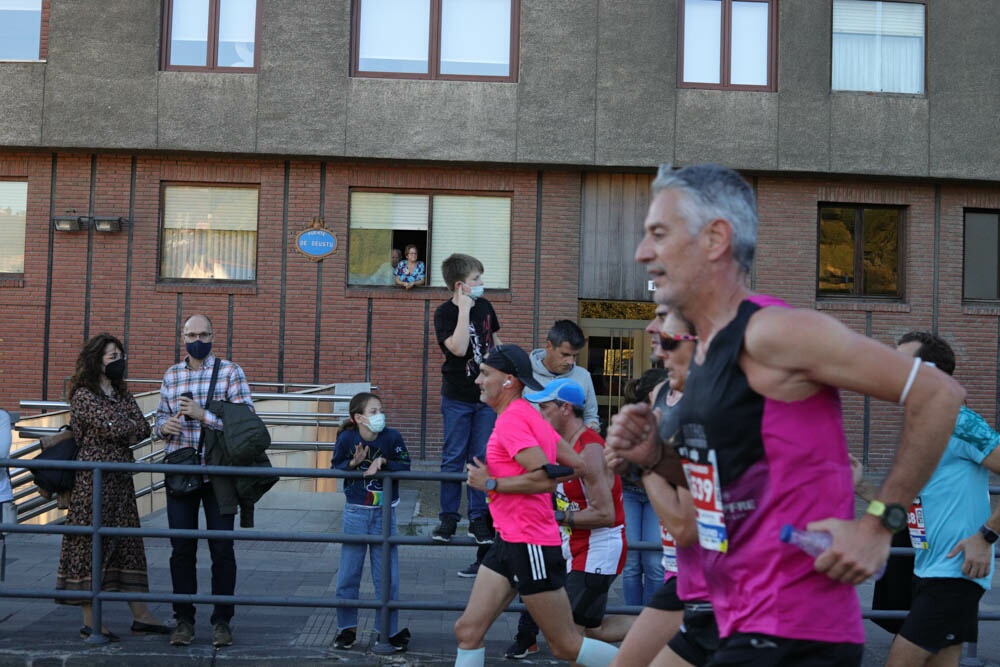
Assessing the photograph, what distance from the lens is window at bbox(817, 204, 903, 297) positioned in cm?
1875

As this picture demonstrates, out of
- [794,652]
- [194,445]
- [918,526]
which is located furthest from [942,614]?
[194,445]

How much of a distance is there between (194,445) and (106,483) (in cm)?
64

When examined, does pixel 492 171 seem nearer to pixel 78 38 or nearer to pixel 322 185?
pixel 322 185

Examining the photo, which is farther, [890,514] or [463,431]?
[463,431]

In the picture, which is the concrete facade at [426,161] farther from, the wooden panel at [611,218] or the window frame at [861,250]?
the window frame at [861,250]

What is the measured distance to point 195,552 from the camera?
718 cm

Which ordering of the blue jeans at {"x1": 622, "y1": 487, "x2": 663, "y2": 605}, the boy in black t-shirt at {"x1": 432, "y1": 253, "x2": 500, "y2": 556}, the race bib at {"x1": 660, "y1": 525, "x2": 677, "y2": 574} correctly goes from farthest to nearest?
1. the boy in black t-shirt at {"x1": 432, "y1": 253, "x2": 500, "y2": 556}
2. the blue jeans at {"x1": 622, "y1": 487, "x2": 663, "y2": 605}
3. the race bib at {"x1": 660, "y1": 525, "x2": 677, "y2": 574}

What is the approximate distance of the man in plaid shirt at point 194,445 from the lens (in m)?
7.15

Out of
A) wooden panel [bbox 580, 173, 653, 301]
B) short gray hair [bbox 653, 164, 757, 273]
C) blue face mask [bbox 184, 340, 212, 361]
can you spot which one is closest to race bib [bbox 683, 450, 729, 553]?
short gray hair [bbox 653, 164, 757, 273]

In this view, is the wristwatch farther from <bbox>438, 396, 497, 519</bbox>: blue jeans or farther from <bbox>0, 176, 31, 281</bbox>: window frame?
<bbox>0, 176, 31, 281</bbox>: window frame

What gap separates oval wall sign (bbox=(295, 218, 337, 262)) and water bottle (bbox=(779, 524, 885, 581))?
1610cm

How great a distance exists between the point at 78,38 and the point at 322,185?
4.62m

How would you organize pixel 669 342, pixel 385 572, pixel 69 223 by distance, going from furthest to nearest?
pixel 69 223 → pixel 385 572 → pixel 669 342

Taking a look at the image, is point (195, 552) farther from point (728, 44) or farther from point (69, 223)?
point (728, 44)
